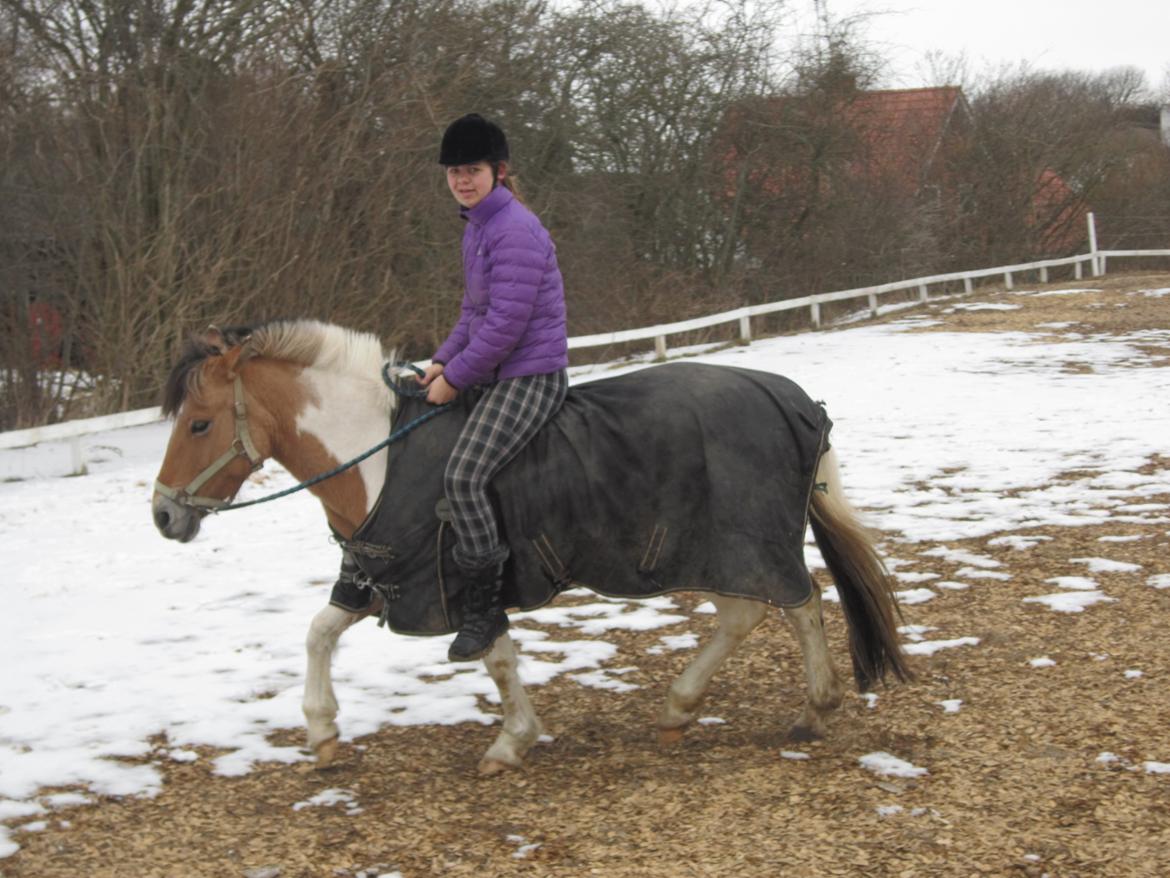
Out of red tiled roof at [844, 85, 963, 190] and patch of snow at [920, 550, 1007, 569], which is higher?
red tiled roof at [844, 85, 963, 190]

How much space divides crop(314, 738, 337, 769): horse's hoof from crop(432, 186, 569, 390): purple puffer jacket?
1.38 m

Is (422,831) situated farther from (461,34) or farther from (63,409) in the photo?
(461,34)

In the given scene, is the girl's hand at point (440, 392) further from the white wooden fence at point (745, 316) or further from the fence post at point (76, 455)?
the fence post at point (76, 455)

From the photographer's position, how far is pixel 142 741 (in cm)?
483

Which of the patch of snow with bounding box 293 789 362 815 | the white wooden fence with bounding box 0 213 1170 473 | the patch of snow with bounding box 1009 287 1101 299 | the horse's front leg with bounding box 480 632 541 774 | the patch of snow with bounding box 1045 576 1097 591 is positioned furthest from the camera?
the patch of snow with bounding box 1009 287 1101 299

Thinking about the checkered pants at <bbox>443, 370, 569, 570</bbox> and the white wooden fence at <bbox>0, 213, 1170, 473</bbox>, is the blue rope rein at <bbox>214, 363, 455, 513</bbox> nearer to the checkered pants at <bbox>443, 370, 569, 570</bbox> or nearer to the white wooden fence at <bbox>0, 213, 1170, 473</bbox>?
the checkered pants at <bbox>443, 370, 569, 570</bbox>

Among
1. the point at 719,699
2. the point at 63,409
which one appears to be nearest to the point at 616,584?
the point at 719,699

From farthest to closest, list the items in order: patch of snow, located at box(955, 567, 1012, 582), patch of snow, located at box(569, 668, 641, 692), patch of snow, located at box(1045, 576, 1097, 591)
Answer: patch of snow, located at box(955, 567, 1012, 582) < patch of snow, located at box(1045, 576, 1097, 591) < patch of snow, located at box(569, 668, 641, 692)

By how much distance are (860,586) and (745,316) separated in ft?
45.7

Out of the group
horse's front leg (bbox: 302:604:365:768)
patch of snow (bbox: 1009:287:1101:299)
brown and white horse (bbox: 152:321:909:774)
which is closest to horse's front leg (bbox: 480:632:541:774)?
brown and white horse (bbox: 152:321:909:774)

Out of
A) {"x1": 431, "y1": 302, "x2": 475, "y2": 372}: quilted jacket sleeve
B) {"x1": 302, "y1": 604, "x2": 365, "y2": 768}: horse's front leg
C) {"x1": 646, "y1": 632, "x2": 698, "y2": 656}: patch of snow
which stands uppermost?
{"x1": 431, "y1": 302, "x2": 475, "y2": 372}: quilted jacket sleeve

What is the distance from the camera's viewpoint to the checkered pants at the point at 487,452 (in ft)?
14.1

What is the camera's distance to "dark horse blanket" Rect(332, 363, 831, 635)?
173 inches

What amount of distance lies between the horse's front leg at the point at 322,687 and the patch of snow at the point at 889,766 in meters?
1.91
